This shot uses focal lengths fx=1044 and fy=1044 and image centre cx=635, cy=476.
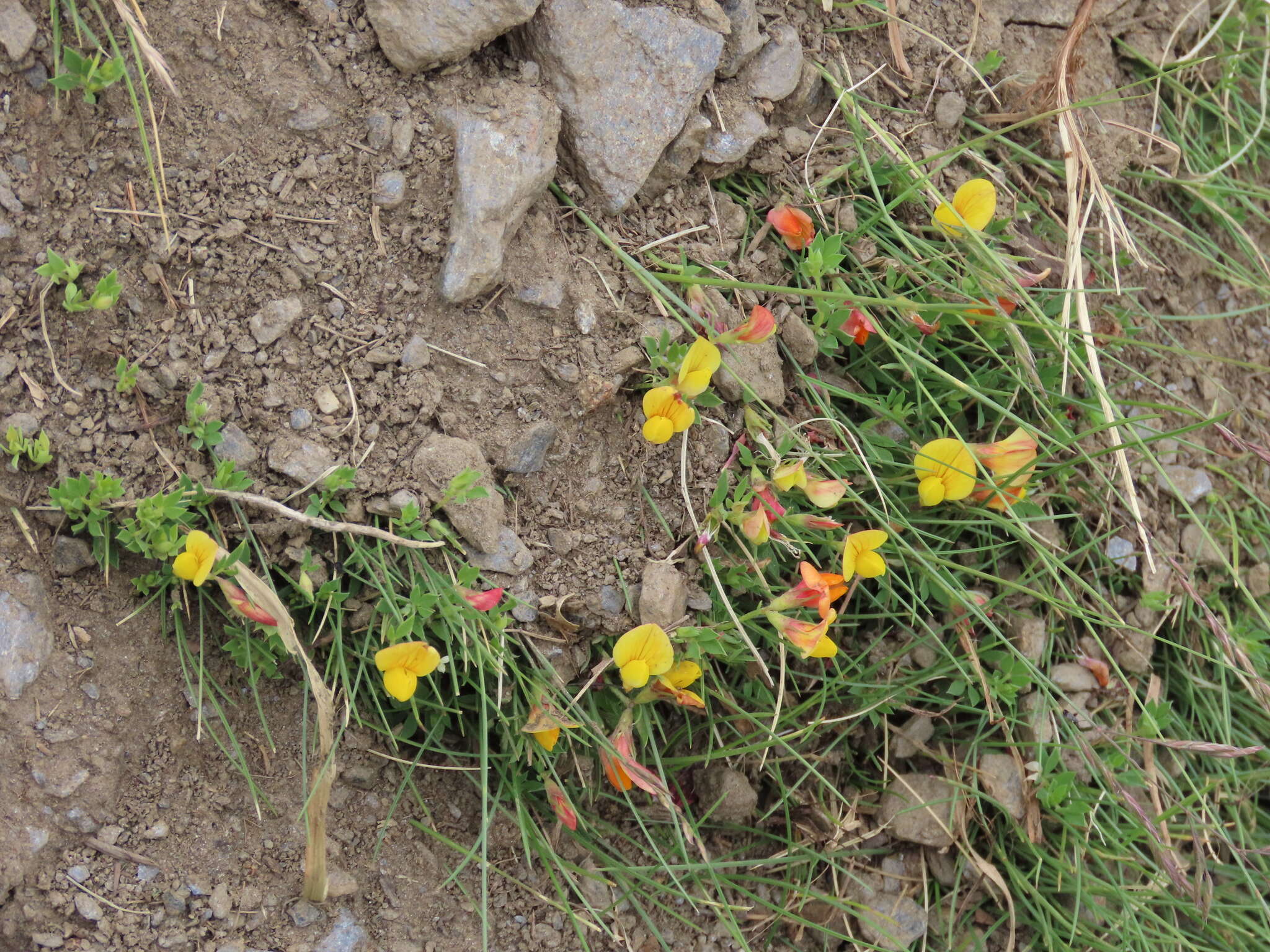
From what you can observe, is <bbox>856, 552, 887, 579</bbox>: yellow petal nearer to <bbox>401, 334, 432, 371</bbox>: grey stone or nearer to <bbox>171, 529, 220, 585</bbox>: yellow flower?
<bbox>401, 334, 432, 371</bbox>: grey stone

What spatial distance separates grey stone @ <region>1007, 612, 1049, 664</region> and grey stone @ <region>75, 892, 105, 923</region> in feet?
7.21

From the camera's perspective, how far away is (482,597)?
86.7 inches

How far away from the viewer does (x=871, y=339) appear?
2795mm

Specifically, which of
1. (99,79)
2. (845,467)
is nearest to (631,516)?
(845,467)

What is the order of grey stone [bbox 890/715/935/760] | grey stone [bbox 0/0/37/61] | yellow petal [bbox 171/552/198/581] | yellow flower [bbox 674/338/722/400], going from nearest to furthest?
yellow petal [bbox 171/552/198/581] → grey stone [bbox 0/0/37/61] → yellow flower [bbox 674/338/722/400] → grey stone [bbox 890/715/935/760]

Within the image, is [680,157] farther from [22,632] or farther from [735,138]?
[22,632]

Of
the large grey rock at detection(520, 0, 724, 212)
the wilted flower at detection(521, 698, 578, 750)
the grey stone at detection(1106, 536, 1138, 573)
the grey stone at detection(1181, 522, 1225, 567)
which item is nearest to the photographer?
the wilted flower at detection(521, 698, 578, 750)

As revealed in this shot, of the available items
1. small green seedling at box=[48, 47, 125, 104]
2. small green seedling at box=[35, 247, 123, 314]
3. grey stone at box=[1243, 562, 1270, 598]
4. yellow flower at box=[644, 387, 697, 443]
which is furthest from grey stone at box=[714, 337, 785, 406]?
grey stone at box=[1243, 562, 1270, 598]

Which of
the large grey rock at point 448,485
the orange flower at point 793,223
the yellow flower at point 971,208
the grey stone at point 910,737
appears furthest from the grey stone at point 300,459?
the yellow flower at point 971,208

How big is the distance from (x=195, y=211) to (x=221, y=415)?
1.47 ft

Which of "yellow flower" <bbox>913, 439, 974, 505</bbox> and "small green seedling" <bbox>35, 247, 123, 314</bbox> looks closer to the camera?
"small green seedling" <bbox>35, 247, 123, 314</bbox>

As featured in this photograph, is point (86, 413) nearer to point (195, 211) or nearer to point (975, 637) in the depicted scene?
point (195, 211)

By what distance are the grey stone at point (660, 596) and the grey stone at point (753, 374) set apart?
1.50 ft

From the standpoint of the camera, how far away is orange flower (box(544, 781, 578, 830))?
2328 millimetres
